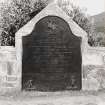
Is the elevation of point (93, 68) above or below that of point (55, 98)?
above

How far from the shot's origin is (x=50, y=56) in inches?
364

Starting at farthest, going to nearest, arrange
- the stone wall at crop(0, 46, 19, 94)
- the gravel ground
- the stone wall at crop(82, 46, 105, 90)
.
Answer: the stone wall at crop(82, 46, 105, 90) < the stone wall at crop(0, 46, 19, 94) < the gravel ground

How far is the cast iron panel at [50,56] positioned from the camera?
9172 millimetres

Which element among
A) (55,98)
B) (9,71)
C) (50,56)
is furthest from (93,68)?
(9,71)

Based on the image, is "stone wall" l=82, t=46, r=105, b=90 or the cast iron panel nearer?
the cast iron panel

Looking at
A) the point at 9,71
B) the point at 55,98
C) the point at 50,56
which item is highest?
the point at 50,56

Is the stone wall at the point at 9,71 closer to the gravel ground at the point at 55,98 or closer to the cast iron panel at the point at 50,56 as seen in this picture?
the cast iron panel at the point at 50,56

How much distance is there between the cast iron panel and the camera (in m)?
9.17

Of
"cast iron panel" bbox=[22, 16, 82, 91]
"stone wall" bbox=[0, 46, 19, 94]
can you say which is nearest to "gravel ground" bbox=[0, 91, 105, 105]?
"cast iron panel" bbox=[22, 16, 82, 91]

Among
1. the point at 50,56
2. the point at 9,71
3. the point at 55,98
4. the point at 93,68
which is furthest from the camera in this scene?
the point at 93,68

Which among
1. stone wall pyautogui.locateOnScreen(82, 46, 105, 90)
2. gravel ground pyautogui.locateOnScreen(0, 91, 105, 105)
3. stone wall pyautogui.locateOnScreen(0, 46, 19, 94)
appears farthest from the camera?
stone wall pyautogui.locateOnScreen(82, 46, 105, 90)

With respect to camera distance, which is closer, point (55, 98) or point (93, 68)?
point (55, 98)

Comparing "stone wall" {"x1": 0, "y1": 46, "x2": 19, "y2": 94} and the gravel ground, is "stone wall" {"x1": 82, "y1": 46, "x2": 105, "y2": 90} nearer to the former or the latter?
the gravel ground

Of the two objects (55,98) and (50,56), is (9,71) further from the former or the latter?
(55,98)
